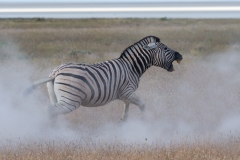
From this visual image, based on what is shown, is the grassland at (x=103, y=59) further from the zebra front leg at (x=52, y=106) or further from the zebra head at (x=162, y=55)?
the zebra head at (x=162, y=55)

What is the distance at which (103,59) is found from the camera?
1780 centimetres

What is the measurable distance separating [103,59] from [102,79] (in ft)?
29.9

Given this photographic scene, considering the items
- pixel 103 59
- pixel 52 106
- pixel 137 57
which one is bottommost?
pixel 52 106

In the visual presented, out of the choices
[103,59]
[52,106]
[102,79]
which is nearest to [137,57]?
[102,79]

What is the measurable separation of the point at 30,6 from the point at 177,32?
61.1 feet

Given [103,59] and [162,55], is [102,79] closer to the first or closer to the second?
[162,55]

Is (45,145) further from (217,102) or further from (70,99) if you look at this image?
(217,102)

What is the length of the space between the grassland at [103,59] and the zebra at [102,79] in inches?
25.5

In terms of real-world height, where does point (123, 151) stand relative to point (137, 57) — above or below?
below

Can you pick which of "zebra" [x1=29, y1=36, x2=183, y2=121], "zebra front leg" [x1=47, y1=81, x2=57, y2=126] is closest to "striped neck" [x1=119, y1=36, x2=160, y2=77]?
"zebra" [x1=29, y1=36, x2=183, y2=121]

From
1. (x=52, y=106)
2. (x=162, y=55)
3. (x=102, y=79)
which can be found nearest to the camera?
(x=52, y=106)

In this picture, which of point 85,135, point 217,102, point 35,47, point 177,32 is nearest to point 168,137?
point 85,135

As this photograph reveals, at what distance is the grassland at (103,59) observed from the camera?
283 inches

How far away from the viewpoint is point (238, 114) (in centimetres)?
1041
